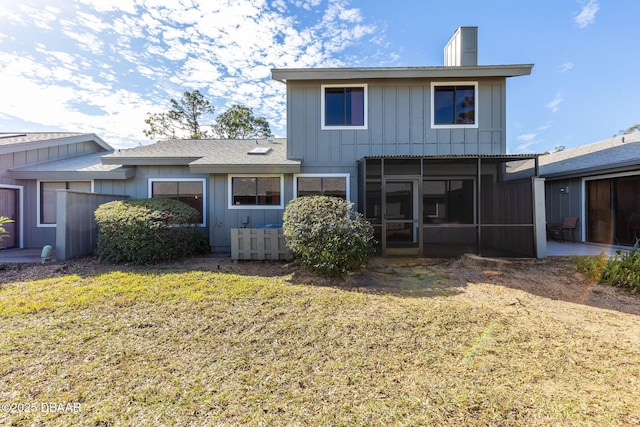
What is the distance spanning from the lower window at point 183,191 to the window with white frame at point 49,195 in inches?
91.9

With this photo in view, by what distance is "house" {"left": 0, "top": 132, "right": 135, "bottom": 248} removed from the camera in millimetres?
8695

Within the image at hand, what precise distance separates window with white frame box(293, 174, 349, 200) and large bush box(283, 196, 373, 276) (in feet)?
8.25

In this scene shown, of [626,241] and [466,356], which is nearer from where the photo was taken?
[466,356]

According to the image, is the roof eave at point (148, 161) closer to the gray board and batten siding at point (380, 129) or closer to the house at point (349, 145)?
the house at point (349, 145)

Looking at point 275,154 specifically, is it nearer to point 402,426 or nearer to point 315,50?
point 315,50

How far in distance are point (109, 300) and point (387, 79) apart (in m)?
8.79

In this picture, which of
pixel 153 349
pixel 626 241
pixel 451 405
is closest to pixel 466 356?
pixel 451 405

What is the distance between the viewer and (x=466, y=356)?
2883 millimetres

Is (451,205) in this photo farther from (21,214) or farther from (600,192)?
(21,214)

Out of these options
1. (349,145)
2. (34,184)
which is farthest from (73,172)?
(349,145)

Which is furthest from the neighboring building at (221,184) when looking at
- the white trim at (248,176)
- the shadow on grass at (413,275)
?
the shadow on grass at (413,275)

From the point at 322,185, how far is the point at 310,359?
20.1 feet

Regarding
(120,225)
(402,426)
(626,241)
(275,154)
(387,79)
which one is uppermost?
(387,79)

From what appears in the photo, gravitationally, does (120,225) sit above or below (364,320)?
above
